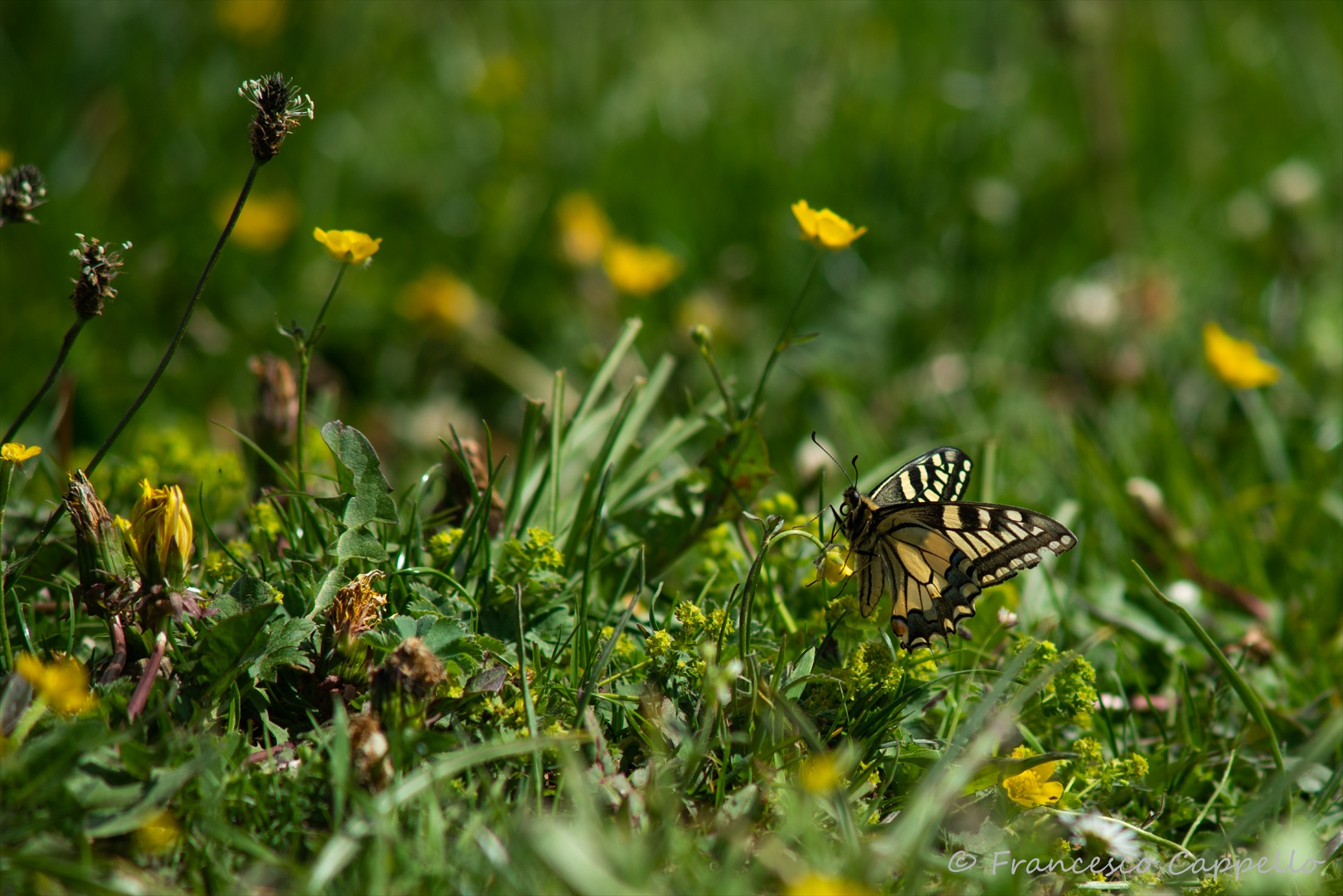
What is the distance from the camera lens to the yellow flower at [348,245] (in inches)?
72.5

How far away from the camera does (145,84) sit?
4.86m

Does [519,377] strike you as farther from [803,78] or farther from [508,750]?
[508,750]

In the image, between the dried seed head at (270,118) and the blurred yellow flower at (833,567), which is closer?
the dried seed head at (270,118)

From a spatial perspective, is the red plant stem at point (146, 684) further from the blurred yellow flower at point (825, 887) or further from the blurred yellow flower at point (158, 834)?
the blurred yellow flower at point (825, 887)

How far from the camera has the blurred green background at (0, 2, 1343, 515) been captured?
12.4 feet

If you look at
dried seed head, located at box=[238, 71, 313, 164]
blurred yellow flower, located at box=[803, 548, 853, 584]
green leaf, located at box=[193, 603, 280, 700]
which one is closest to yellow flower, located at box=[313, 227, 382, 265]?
dried seed head, located at box=[238, 71, 313, 164]

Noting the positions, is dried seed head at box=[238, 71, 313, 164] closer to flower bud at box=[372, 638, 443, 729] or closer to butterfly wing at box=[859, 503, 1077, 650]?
flower bud at box=[372, 638, 443, 729]

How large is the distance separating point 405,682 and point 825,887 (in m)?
0.65

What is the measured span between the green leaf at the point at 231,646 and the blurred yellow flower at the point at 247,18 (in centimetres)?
443

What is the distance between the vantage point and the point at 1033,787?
1703 millimetres

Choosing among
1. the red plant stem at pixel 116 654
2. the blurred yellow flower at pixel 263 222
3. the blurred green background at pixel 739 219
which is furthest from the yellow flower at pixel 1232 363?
the blurred yellow flower at pixel 263 222

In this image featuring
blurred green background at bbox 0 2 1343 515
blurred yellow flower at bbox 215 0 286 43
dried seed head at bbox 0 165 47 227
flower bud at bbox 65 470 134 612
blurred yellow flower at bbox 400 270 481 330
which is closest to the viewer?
flower bud at bbox 65 470 134 612

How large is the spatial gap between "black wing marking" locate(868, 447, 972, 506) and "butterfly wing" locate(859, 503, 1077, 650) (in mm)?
87

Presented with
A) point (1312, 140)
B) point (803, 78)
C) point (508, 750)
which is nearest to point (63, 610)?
point (508, 750)
